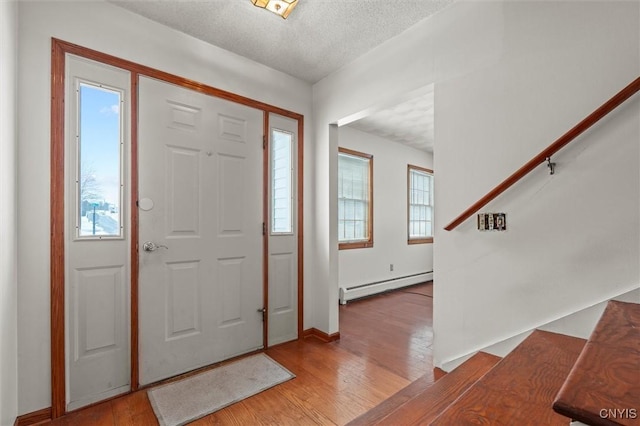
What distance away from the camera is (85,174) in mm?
1925

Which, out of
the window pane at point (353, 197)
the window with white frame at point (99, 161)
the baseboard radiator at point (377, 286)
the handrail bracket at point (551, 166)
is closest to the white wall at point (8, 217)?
the window with white frame at point (99, 161)

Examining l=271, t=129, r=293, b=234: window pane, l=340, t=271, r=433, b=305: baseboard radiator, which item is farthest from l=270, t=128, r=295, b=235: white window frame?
l=340, t=271, r=433, b=305: baseboard radiator

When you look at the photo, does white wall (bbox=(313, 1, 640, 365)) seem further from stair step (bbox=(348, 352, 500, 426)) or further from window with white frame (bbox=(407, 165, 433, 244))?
window with white frame (bbox=(407, 165, 433, 244))

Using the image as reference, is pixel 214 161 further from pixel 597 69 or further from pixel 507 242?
pixel 597 69

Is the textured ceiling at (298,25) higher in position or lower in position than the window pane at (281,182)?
higher

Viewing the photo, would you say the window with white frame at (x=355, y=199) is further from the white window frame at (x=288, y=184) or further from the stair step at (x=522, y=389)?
the stair step at (x=522, y=389)

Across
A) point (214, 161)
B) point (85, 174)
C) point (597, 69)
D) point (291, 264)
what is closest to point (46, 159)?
point (85, 174)

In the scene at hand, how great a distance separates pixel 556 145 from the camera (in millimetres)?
1440

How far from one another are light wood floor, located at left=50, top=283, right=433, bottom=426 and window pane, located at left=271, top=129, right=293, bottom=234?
3.78 feet

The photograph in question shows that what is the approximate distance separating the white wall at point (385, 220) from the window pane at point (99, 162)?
2.94 meters

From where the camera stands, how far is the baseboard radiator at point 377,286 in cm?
425

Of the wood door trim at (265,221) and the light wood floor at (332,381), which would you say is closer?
the light wood floor at (332,381)

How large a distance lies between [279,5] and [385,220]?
366 cm

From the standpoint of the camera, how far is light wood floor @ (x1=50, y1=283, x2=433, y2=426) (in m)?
1.76
